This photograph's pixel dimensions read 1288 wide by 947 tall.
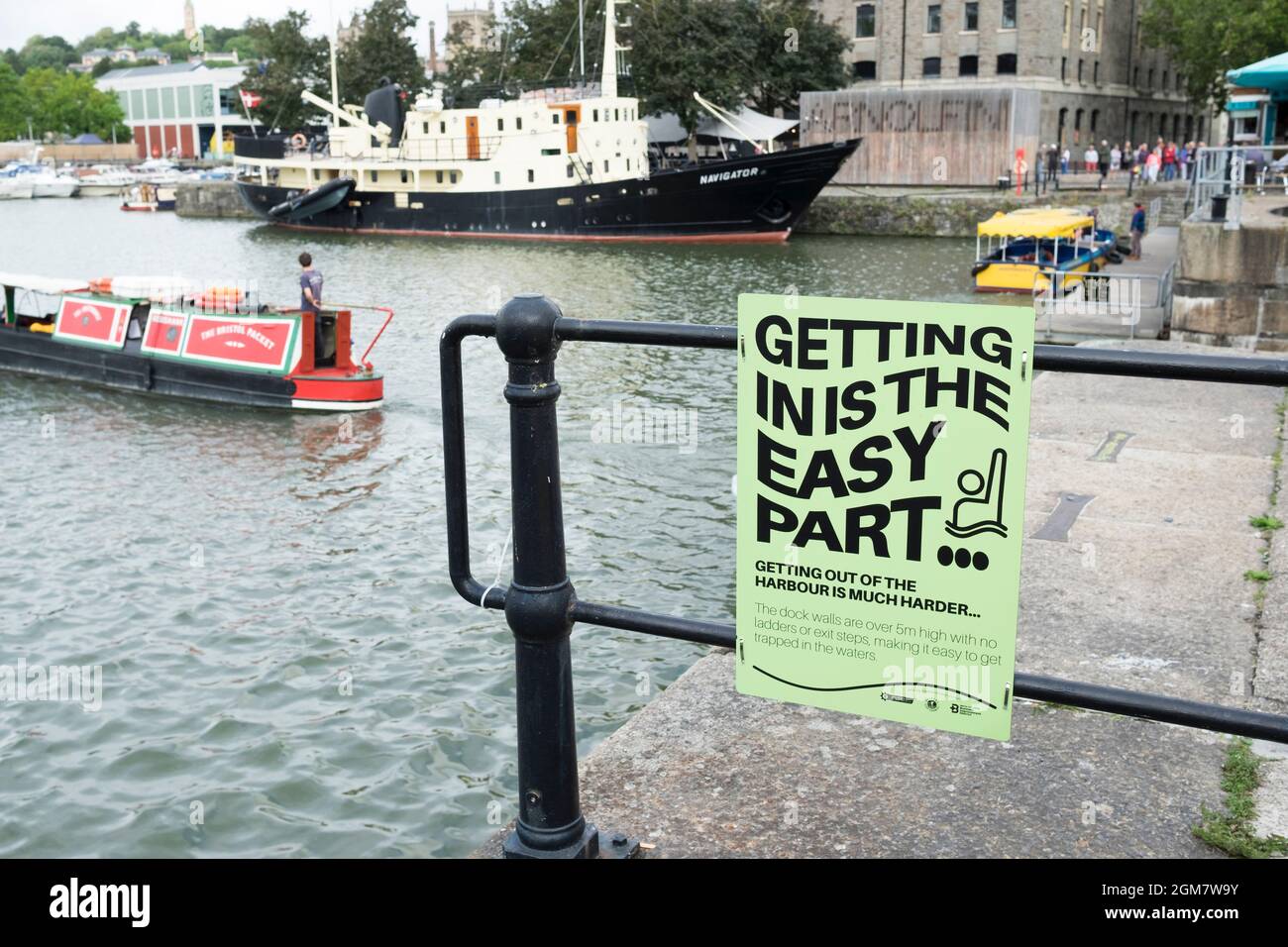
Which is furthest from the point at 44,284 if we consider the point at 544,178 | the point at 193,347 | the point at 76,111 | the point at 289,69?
the point at 76,111

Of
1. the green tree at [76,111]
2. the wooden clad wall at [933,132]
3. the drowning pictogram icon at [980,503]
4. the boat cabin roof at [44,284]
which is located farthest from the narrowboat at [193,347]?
the green tree at [76,111]

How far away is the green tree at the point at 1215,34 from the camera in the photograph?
5422 centimetres

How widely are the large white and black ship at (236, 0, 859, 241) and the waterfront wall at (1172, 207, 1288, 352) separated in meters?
32.7

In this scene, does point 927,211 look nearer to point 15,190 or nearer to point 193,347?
point 193,347

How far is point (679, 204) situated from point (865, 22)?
93.4 feet

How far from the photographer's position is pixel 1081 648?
610 centimetres

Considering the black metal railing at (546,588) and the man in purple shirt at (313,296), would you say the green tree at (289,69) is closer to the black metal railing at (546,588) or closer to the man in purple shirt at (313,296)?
the man in purple shirt at (313,296)

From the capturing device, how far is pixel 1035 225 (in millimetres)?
30938

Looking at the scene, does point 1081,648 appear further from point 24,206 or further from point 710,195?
point 24,206

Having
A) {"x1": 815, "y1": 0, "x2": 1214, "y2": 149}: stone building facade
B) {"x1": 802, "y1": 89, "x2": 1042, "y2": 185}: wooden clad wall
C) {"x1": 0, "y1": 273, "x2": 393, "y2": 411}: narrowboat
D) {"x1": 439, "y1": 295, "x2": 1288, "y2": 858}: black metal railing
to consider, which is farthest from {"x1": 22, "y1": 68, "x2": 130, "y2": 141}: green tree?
{"x1": 439, "y1": 295, "x2": 1288, "y2": 858}: black metal railing

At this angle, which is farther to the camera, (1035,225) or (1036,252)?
→ (1036,252)

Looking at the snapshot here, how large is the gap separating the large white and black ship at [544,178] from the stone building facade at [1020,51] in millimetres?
21462

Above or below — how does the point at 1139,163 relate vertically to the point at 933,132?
below

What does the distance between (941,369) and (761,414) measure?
42 centimetres
